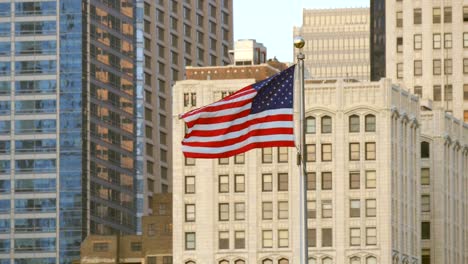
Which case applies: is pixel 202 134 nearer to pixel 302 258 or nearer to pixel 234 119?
pixel 234 119

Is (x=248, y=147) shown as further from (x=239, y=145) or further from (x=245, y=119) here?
(x=245, y=119)

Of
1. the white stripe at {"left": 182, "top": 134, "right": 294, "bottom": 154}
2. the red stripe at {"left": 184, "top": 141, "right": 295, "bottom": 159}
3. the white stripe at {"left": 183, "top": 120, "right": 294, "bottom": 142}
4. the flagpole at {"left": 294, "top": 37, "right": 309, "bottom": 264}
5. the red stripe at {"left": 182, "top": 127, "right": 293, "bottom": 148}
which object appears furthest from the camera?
the red stripe at {"left": 182, "top": 127, "right": 293, "bottom": 148}

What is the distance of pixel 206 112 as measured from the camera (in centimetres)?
7506

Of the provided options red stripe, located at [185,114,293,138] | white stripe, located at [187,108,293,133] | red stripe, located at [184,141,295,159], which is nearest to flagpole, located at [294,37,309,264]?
red stripe, located at [184,141,295,159]

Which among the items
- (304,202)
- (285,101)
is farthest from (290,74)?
(304,202)

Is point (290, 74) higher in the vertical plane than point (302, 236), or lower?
higher

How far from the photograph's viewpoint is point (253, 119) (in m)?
73.8

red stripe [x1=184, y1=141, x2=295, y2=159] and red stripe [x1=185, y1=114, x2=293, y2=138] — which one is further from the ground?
red stripe [x1=185, y1=114, x2=293, y2=138]

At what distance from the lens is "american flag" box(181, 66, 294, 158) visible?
73688 millimetres

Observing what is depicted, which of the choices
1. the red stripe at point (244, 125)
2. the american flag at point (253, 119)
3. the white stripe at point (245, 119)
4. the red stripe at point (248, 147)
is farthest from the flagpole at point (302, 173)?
the red stripe at point (244, 125)

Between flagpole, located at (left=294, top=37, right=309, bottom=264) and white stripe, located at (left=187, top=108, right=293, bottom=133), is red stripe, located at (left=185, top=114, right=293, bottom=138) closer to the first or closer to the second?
white stripe, located at (left=187, top=108, right=293, bottom=133)

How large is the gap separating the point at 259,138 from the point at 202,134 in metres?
2.74

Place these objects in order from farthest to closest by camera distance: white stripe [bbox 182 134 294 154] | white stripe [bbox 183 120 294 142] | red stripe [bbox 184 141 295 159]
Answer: white stripe [bbox 183 120 294 142] < white stripe [bbox 182 134 294 154] < red stripe [bbox 184 141 295 159]

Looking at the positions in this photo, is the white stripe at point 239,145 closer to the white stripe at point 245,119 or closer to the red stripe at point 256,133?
the red stripe at point 256,133
